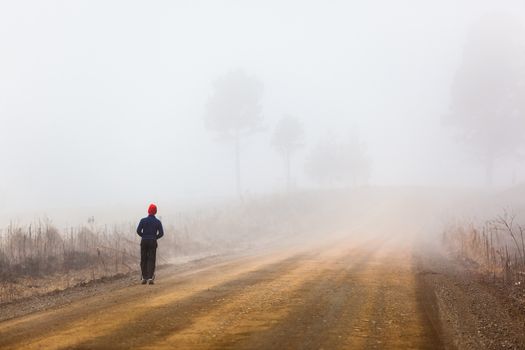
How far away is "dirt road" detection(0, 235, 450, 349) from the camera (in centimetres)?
687

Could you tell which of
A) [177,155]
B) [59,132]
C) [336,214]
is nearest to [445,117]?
[336,214]

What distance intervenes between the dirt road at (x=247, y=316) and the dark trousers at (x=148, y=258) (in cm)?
35

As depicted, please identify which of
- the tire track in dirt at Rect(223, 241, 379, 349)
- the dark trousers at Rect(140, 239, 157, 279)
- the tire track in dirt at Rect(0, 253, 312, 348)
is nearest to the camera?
the tire track in dirt at Rect(223, 241, 379, 349)

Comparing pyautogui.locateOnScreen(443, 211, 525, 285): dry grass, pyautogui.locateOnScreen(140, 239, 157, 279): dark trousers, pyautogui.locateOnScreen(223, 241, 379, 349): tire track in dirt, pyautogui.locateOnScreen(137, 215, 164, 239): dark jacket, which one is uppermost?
pyautogui.locateOnScreen(137, 215, 164, 239): dark jacket

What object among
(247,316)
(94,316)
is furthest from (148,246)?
(247,316)

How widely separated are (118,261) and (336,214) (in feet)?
96.4

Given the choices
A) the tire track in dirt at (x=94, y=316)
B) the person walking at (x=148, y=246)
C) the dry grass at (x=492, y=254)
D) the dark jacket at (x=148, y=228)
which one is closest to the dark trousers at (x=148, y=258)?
the person walking at (x=148, y=246)

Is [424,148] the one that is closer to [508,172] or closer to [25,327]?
[508,172]

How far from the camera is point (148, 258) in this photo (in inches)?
522

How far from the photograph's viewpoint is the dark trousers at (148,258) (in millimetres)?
13031

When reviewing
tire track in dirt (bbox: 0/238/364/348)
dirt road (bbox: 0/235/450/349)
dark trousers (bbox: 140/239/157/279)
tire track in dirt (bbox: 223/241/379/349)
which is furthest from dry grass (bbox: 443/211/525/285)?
dark trousers (bbox: 140/239/157/279)

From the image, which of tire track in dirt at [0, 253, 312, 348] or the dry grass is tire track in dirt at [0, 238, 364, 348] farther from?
the dry grass

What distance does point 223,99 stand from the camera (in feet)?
184

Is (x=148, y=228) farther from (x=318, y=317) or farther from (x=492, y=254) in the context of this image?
(x=492, y=254)
